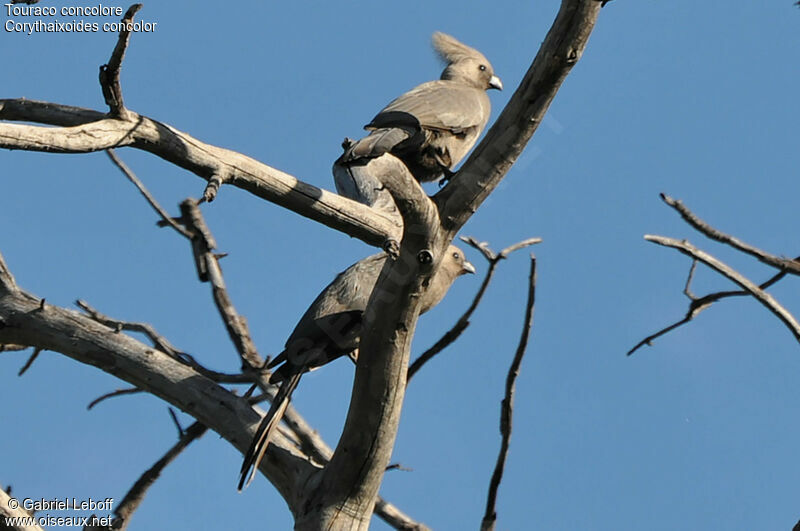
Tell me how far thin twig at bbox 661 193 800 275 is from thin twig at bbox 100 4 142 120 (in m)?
1.81

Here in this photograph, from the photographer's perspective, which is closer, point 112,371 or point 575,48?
point 575,48

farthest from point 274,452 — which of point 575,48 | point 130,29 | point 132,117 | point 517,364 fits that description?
point 575,48

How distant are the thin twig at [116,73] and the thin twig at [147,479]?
1587mm

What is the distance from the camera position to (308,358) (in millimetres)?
4539

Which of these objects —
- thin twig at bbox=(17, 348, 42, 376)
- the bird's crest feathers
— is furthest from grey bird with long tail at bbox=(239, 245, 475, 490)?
the bird's crest feathers

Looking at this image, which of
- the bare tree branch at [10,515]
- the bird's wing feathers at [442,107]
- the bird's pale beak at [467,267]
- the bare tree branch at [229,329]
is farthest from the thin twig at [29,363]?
the bird's pale beak at [467,267]

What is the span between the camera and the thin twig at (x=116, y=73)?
10.3ft

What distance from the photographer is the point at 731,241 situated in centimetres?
268

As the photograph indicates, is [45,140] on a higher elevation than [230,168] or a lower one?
lower

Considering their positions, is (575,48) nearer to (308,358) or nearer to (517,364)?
(517,364)

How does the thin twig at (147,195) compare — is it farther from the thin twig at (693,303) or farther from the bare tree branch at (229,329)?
the thin twig at (693,303)

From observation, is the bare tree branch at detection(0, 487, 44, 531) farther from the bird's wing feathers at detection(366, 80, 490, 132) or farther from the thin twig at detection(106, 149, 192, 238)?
the bird's wing feathers at detection(366, 80, 490, 132)

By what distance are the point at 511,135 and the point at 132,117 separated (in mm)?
1451

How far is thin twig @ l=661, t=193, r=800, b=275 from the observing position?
8.64ft
